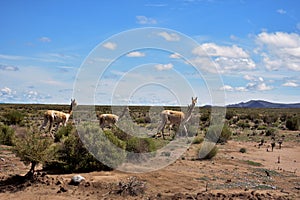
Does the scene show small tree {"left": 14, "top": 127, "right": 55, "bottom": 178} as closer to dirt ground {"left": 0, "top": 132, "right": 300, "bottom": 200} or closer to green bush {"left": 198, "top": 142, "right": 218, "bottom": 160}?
dirt ground {"left": 0, "top": 132, "right": 300, "bottom": 200}

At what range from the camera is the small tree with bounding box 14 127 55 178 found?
11.4 m

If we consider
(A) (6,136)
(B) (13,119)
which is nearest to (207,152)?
(A) (6,136)

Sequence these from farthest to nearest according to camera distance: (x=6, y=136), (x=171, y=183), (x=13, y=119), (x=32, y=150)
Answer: (x=13, y=119), (x=6, y=136), (x=171, y=183), (x=32, y=150)

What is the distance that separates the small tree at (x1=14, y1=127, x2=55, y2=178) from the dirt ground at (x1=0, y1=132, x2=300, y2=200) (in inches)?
18.8

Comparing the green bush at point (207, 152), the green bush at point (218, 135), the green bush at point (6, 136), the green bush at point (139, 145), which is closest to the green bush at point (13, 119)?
the green bush at point (6, 136)

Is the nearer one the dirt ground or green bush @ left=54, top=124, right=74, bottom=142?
the dirt ground

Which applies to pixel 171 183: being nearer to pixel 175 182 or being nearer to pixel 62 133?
pixel 175 182

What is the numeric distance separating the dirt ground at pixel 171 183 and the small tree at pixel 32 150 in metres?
0.48

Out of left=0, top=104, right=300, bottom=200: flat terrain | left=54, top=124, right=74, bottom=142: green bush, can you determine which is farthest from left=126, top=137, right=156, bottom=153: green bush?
left=54, top=124, right=74, bottom=142: green bush

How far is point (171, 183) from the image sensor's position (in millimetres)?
11750

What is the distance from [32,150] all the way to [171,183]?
4336mm

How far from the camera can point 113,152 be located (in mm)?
13461

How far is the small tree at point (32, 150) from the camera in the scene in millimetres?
11398

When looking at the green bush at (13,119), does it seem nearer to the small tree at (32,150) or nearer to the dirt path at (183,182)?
the dirt path at (183,182)
